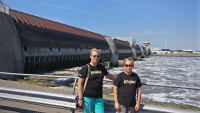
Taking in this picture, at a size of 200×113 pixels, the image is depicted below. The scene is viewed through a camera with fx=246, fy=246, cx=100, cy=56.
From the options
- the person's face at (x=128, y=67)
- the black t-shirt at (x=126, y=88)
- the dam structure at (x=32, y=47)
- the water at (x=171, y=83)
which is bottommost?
the water at (x=171, y=83)

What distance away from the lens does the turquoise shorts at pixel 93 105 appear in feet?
14.7

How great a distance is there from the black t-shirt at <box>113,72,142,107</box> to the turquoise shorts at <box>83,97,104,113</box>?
1.30 feet

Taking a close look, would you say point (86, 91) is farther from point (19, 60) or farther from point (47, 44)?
point (47, 44)

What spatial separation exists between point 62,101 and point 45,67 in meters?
19.4

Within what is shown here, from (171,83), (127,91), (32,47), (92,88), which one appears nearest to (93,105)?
(92,88)

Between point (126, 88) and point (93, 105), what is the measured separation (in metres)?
0.74

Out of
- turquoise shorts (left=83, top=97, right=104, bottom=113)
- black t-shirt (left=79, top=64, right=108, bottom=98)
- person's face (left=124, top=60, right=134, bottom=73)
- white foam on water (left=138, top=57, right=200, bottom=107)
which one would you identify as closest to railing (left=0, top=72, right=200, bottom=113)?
turquoise shorts (left=83, top=97, right=104, bottom=113)

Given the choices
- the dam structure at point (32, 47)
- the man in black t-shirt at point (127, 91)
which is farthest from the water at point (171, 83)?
the dam structure at point (32, 47)

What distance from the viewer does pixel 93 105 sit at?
4.54 metres

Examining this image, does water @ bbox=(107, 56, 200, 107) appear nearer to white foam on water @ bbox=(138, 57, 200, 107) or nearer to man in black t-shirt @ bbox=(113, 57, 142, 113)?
white foam on water @ bbox=(138, 57, 200, 107)

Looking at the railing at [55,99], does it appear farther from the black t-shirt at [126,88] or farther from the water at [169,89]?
the water at [169,89]

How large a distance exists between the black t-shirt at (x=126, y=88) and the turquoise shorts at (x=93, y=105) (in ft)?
1.30

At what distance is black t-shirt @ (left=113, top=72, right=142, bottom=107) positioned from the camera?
425 centimetres

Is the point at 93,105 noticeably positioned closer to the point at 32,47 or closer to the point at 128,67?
A: the point at 128,67
